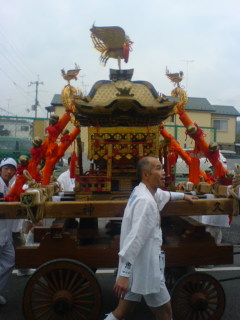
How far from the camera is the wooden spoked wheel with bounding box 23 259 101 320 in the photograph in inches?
109

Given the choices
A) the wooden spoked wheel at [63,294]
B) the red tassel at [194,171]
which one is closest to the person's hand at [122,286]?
the wooden spoked wheel at [63,294]

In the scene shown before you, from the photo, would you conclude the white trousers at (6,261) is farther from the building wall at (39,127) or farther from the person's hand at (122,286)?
the building wall at (39,127)

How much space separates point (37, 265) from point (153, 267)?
1199mm

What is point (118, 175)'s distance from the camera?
12.5ft

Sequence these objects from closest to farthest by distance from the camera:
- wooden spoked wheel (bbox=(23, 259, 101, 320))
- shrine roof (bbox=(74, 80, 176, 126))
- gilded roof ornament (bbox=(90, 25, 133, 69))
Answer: wooden spoked wheel (bbox=(23, 259, 101, 320)), shrine roof (bbox=(74, 80, 176, 126)), gilded roof ornament (bbox=(90, 25, 133, 69))

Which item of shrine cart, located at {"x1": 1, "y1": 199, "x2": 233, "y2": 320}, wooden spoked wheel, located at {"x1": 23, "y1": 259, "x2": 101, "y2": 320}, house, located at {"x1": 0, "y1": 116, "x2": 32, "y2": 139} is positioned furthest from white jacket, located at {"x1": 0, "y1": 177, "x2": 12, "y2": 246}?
house, located at {"x1": 0, "y1": 116, "x2": 32, "y2": 139}

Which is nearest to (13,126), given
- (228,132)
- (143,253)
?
(143,253)

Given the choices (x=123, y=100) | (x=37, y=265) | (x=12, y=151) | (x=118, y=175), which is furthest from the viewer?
(x=12, y=151)

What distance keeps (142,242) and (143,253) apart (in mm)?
137

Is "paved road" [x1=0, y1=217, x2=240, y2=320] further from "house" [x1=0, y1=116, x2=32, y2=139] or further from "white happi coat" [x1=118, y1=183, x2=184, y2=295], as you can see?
"house" [x1=0, y1=116, x2=32, y2=139]

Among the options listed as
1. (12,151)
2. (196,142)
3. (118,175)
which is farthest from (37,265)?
(12,151)

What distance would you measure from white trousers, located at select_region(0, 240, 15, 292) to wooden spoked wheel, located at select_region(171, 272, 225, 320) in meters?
1.81

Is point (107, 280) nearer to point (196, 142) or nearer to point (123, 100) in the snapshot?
point (196, 142)

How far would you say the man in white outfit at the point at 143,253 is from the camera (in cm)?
215
